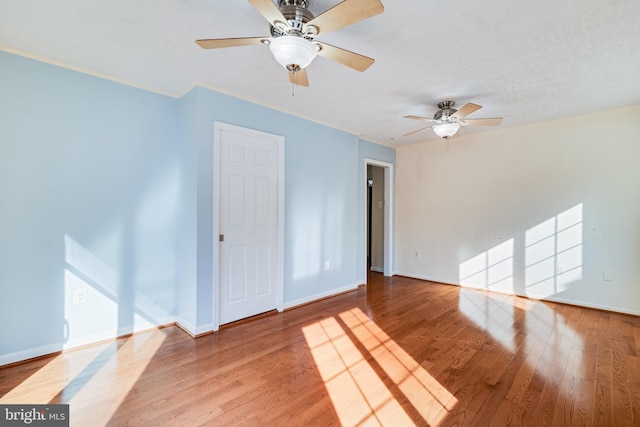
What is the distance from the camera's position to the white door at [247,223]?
9.91ft

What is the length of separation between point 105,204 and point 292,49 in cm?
230

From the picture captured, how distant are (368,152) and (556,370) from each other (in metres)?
3.68

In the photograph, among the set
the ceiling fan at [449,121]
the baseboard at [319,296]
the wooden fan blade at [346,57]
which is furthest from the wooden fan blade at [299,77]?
the baseboard at [319,296]

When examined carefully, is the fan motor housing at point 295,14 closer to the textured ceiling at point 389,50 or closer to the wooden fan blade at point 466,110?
the textured ceiling at point 389,50

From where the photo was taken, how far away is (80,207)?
8.32 feet

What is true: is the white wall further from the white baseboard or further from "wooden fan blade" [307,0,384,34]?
the white baseboard

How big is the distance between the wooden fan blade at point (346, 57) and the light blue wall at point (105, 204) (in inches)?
62.6

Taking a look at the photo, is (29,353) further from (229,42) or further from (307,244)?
(229,42)

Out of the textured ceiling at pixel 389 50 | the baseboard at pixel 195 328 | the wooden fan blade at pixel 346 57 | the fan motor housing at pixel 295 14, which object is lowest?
the baseboard at pixel 195 328

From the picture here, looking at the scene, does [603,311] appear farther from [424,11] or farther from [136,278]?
[136,278]

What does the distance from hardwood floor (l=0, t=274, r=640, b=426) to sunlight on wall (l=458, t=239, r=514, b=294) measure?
1006mm

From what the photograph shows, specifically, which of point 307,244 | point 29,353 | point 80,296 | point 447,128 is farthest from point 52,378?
point 447,128

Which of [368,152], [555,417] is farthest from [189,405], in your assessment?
[368,152]

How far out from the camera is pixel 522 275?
4.14 metres
